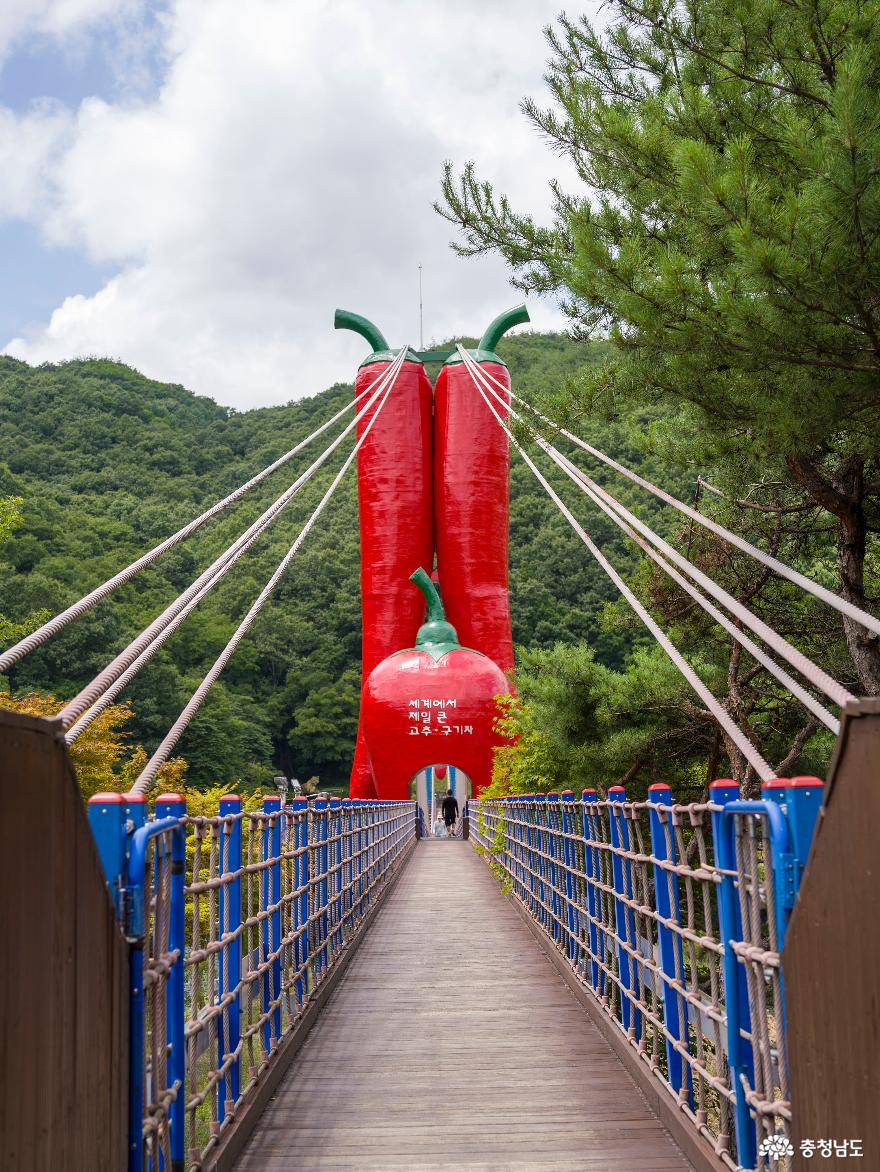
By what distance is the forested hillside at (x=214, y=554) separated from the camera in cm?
2609

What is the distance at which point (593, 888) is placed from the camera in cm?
455

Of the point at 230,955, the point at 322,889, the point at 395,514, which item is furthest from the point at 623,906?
the point at 395,514

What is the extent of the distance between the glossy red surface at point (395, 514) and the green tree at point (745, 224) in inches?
525

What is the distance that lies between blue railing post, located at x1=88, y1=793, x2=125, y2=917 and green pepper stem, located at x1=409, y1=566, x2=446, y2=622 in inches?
599

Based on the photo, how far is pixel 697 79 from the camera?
4.05 metres

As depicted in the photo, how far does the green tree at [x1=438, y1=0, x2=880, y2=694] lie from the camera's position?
127 inches

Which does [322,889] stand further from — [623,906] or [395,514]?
[395,514]

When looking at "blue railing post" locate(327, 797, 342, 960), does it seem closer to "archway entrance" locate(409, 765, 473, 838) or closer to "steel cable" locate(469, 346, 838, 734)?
"steel cable" locate(469, 346, 838, 734)

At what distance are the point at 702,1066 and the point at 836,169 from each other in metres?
2.35

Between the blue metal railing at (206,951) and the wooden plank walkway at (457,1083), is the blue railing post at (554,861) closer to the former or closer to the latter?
the wooden plank walkway at (457,1083)

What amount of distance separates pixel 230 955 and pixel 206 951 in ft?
1.29

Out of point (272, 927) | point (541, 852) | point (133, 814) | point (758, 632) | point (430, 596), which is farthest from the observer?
point (430, 596)

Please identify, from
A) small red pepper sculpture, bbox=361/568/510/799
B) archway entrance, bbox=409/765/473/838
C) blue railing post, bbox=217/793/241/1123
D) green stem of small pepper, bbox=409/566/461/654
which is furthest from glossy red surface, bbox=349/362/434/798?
blue railing post, bbox=217/793/241/1123

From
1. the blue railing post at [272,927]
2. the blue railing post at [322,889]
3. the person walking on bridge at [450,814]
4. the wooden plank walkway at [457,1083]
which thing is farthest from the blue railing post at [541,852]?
the person walking on bridge at [450,814]
